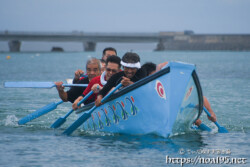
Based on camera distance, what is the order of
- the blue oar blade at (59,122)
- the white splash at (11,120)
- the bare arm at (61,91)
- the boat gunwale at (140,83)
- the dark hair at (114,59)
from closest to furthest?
1. the boat gunwale at (140,83)
2. the dark hair at (114,59)
3. the bare arm at (61,91)
4. the blue oar blade at (59,122)
5. the white splash at (11,120)

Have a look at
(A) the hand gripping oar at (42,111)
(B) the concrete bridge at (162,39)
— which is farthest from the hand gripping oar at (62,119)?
(B) the concrete bridge at (162,39)

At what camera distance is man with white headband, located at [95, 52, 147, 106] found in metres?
9.66

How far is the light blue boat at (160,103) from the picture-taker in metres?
9.15

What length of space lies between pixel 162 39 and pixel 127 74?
126900 millimetres

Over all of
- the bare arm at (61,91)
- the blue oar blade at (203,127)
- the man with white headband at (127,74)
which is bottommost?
the blue oar blade at (203,127)

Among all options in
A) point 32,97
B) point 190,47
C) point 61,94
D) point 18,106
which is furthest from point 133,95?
point 190,47

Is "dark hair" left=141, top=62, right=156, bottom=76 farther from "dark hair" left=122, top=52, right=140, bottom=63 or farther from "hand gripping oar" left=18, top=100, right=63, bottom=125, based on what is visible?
"hand gripping oar" left=18, top=100, right=63, bottom=125

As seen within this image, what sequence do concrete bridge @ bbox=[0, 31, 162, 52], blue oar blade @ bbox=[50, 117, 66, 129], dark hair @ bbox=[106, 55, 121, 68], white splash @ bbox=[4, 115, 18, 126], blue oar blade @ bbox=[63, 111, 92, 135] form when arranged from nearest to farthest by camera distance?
dark hair @ bbox=[106, 55, 121, 68], blue oar blade @ bbox=[63, 111, 92, 135], blue oar blade @ bbox=[50, 117, 66, 129], white splash @ bbox=[4, 115, 18, 126], concrete bridge @ bbox=[0, 31, 162, 52]

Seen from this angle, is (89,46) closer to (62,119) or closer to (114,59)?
(62,119)

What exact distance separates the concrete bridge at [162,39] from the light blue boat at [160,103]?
3867 inches

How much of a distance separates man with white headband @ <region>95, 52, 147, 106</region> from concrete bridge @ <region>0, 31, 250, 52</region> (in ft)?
322

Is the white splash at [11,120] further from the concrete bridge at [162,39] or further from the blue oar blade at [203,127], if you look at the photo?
the concrete bridge at [162,39]

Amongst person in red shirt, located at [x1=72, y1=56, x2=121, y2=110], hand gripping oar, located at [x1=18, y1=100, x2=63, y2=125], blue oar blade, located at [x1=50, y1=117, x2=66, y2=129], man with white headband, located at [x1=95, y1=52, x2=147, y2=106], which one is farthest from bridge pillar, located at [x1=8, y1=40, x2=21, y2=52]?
man with white headband, located at [x1=95, y1=52, x2=147, y2=106]

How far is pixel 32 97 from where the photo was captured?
71.6 feet
